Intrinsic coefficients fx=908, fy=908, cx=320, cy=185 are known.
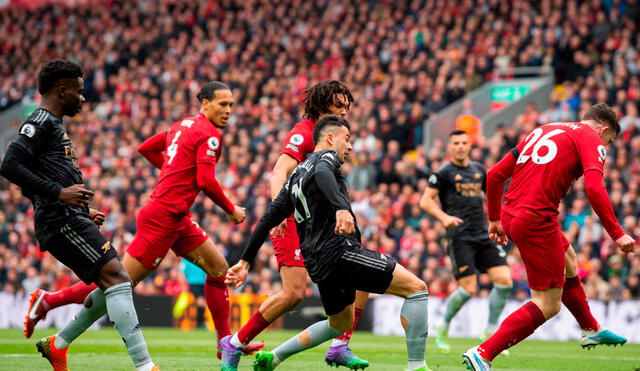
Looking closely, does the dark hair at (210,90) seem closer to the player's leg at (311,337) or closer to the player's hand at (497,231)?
the player's leg at (311,337)

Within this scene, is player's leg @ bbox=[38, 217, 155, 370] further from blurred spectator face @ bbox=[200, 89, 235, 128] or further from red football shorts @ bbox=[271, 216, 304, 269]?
blurred spectator face @ bbox=[200, 89, 235, 128]

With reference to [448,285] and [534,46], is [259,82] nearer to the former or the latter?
[534,46]

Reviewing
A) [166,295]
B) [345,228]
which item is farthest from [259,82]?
[345,228]

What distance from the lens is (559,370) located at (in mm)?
9023

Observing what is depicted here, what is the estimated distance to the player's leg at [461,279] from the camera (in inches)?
456

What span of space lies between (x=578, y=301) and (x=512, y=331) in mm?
1732

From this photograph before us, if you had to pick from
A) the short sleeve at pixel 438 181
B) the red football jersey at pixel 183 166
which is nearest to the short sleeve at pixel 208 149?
the red football jersey at pixel 183 166

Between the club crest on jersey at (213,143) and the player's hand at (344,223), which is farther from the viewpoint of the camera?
the club crest on jersey at (213,143)

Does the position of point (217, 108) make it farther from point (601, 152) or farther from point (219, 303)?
A: point (601, 152)

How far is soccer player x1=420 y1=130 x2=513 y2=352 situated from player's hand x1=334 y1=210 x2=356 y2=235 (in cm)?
518

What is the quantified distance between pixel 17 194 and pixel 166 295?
8358 mm

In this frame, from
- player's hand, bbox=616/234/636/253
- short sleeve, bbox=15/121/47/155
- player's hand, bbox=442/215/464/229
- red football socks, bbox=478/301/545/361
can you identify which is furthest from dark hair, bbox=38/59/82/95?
Answer: player's hand, bbox=442/215/464/229

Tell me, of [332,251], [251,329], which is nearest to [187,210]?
[251,329]

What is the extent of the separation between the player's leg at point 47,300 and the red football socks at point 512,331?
3.88 meters
